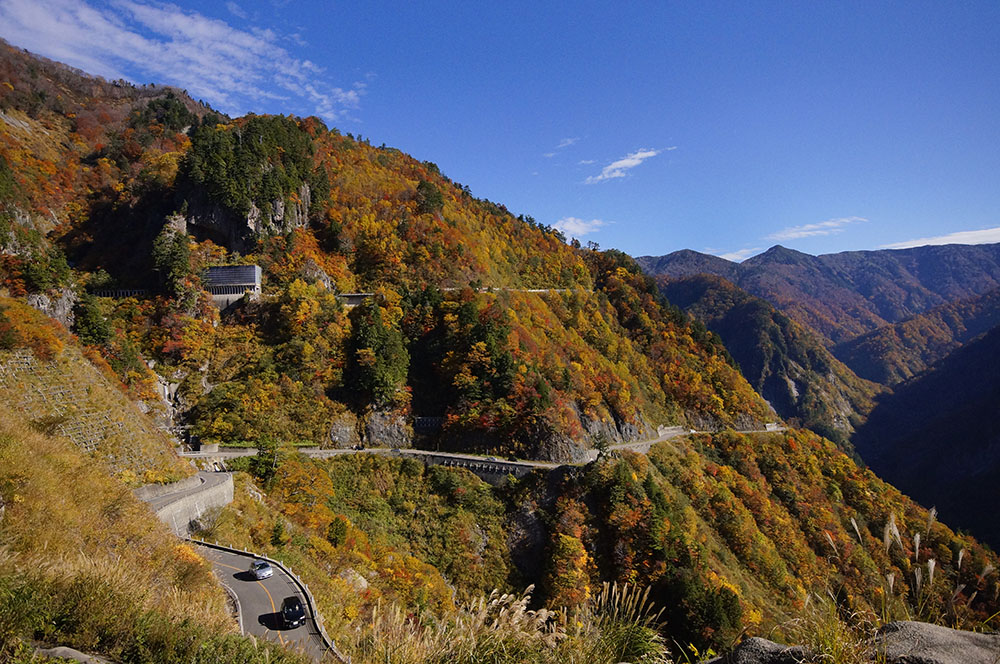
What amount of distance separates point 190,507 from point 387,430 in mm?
18191

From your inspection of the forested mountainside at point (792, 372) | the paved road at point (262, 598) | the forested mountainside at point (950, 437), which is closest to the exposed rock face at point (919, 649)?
the paved road at point (262, 598)

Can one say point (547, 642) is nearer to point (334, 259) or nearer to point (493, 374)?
point (493, 374)

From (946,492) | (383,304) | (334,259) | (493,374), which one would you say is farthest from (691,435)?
(946,492)

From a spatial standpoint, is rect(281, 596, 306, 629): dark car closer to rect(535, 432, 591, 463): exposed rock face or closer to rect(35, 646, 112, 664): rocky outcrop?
rect(35, 646, 112, 664): rocky outcrop

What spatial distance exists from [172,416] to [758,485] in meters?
54.7

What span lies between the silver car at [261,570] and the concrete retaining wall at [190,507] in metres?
3.74

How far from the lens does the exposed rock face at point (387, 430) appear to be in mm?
36875

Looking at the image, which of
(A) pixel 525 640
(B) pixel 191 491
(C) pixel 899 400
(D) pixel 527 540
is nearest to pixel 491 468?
(D) pixel 527 540

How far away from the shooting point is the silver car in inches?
663

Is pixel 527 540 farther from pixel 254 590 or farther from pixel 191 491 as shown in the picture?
pixel 191 491

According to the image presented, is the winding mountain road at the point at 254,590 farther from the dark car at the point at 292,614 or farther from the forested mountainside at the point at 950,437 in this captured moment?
the forested mountainside at the point at 950,437

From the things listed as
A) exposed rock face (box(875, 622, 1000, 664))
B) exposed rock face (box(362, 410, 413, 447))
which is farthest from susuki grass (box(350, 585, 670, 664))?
exposed rock face (box(362, 410, 413, 447))

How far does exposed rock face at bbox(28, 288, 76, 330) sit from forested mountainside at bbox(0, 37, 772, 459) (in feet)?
2.40

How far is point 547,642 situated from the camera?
19.1ft
